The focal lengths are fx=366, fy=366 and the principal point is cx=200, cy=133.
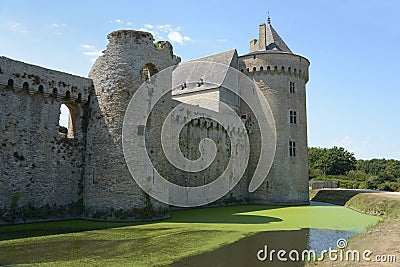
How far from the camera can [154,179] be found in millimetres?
16500

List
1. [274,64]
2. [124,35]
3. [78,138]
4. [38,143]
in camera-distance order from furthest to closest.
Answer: [274,64]
[78,138]
[124,35]
[38,143]

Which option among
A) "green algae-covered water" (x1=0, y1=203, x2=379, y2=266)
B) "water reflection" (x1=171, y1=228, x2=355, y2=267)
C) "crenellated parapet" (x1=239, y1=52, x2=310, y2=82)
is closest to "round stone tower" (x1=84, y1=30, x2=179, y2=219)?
"green algae-covered water" (x1=0, y1=203, x2=379, y2=266)

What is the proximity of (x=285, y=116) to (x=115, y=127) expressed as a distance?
636 inches

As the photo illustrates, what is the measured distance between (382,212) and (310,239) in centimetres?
1017

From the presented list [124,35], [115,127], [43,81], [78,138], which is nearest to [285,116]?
[124,35]

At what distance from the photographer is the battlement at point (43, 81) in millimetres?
14828

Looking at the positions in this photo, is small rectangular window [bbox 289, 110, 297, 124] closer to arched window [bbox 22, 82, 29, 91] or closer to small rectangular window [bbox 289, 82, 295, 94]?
small rectangular window [bbox 289, 82, 295, 94]

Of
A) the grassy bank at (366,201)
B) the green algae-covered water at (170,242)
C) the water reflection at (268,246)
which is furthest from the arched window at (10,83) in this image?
the grassy bank at (366,201)

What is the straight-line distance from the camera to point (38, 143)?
51.5 feet

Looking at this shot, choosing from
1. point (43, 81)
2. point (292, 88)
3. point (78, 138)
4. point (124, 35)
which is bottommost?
point (78, 138)

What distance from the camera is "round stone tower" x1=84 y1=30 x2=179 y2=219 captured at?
1579 cm

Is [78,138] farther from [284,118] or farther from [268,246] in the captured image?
[284,118]

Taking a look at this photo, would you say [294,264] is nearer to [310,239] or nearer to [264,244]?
[264,244]

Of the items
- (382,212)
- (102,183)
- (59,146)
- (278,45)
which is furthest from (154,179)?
(278,45)
